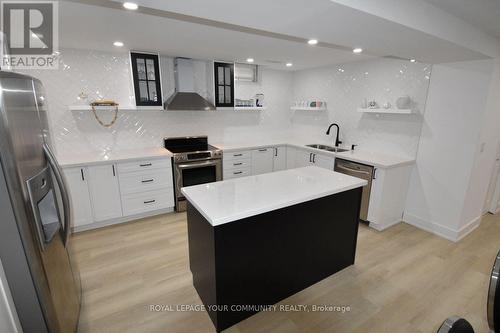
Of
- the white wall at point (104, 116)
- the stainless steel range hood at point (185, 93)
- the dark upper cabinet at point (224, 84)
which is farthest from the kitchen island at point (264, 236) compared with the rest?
the white wall at point (104, 116)

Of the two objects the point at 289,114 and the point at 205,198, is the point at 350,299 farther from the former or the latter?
the point at 289,114

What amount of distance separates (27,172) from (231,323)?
1611mm

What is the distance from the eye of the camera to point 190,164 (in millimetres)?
3629

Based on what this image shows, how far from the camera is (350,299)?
209 cm

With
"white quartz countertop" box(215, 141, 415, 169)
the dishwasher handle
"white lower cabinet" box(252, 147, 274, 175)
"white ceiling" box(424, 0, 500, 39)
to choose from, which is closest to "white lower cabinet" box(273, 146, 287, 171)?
"white lower cabinet" box(252, 147, 274, 175)

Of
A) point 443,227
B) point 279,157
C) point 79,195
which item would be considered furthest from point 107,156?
point 443,227

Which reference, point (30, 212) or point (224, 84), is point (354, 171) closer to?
point (224, 84)

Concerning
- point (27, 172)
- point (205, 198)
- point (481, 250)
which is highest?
point (27, 172)

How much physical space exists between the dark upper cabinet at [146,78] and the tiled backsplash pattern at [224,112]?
0.96 feet

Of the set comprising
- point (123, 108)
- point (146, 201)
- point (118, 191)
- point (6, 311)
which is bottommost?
point (146, 201)

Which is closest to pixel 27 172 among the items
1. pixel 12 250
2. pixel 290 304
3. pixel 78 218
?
pixel 12 250

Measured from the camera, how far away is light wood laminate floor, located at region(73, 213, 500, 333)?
1857 millimetres

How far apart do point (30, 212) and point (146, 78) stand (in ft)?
8.84

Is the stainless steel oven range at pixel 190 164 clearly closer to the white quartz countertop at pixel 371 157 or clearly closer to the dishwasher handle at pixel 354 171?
the white quartz countertop at pixel 371 157
